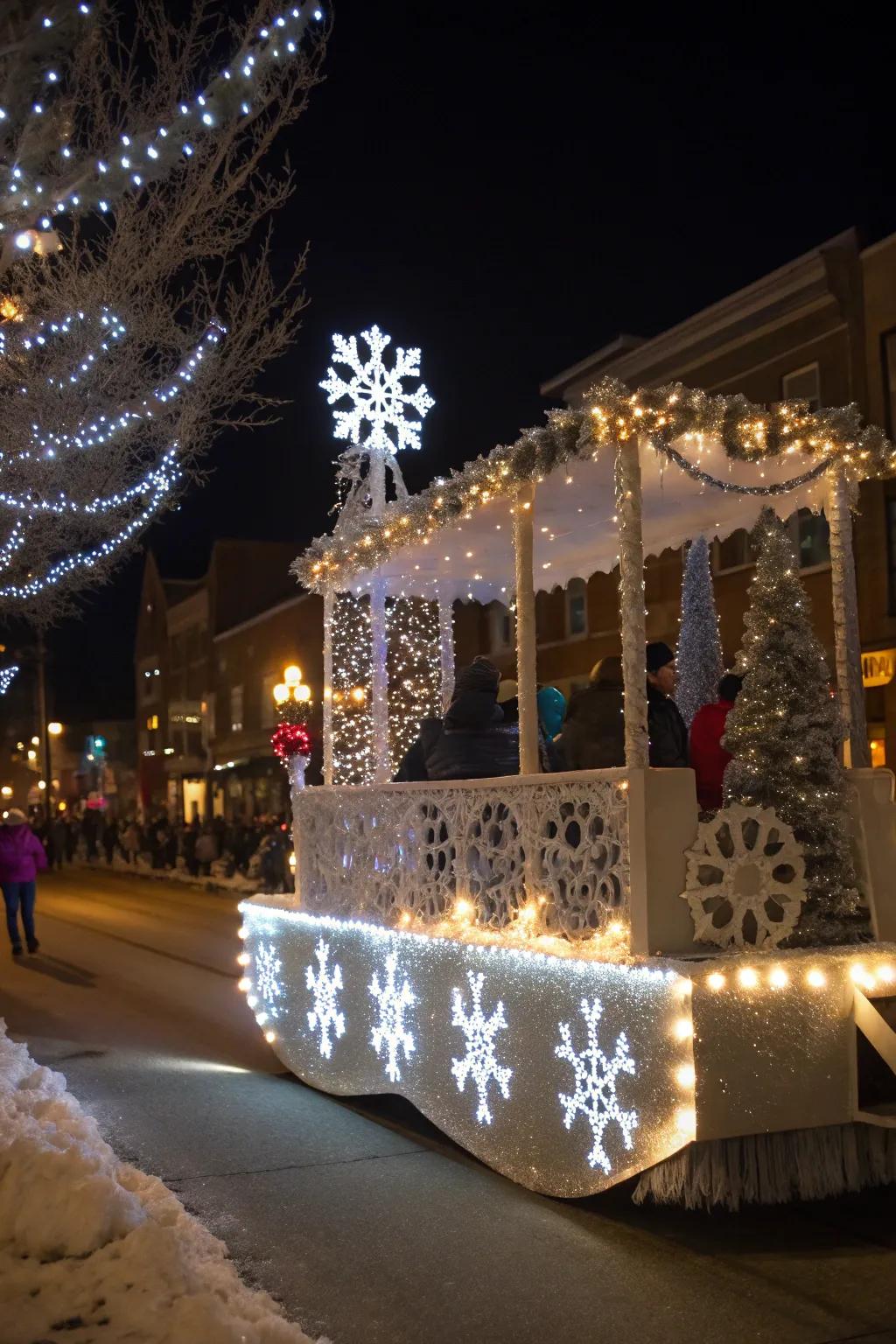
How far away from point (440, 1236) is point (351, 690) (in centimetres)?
600

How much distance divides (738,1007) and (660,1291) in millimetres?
1144

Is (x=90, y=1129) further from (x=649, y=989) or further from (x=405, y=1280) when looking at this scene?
(x=649, y=989)

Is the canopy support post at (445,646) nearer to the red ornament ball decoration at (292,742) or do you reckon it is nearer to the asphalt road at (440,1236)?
the red ornament ball decoration at (292,742)

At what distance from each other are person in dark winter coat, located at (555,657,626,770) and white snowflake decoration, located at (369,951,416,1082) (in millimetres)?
1641

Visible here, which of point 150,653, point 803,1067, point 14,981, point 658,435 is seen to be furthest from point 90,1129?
point 150,653

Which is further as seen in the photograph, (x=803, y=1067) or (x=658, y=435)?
(x=658, y=435)

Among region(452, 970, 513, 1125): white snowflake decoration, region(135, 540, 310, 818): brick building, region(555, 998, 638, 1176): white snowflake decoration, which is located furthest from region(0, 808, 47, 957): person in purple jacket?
region(135, 540, 310, 818): brick building

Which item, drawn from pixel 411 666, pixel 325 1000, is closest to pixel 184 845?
pixel 411 666

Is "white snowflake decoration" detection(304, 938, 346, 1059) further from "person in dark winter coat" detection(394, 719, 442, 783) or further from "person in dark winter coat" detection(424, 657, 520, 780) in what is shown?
"person in dark winter coat" detection(424, 657, 520, 780)

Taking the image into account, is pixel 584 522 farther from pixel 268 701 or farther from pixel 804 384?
pixel 268 701

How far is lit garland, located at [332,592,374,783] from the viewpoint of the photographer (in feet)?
36.8

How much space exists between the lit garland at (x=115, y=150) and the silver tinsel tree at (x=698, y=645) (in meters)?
4.54

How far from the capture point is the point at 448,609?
1169cm

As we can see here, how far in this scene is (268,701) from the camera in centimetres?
4834
